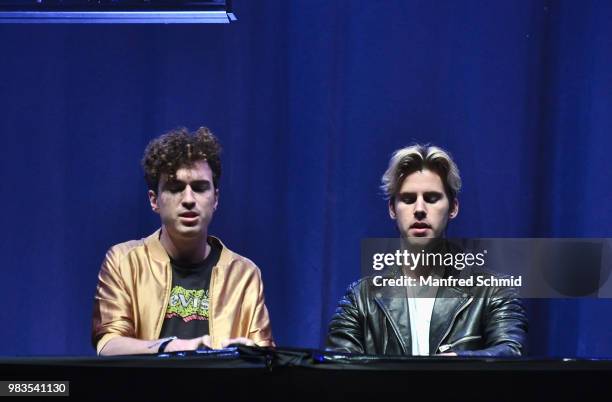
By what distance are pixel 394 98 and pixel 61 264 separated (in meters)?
1.38

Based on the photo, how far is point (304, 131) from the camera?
3.45 m

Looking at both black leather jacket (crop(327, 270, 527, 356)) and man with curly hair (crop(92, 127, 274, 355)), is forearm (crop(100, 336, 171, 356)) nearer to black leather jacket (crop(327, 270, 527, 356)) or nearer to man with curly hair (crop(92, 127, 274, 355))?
man with curly hair (crop(92, 127, 274, 355))

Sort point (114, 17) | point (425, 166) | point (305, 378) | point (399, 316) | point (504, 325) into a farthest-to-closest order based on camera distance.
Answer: point (114, 17) → point (425, 166) → point (399, 316) → point (504, 325) → point (305, 378)

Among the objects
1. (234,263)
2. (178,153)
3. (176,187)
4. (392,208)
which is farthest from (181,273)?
(392,208)

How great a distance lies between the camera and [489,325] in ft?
9.86

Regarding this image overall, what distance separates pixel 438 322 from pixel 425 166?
1.74 feet

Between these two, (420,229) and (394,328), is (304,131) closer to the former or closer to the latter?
(420,229)

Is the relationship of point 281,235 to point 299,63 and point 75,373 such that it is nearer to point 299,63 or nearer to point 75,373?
point 299,63

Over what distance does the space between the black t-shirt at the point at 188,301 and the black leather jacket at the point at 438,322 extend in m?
0.46

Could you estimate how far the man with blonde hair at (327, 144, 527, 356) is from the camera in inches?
118

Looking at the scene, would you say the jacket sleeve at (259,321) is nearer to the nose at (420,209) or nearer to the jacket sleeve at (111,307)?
the jacket sleeve at (111,307)

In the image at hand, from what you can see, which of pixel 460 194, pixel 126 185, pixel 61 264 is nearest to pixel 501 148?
pixel 460 194

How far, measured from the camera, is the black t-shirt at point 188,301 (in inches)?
126

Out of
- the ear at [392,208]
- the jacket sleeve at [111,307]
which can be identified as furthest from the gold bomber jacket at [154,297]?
the ear at [392,208]
